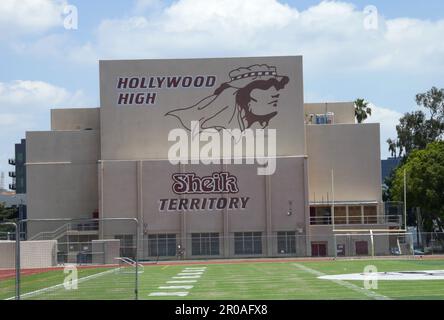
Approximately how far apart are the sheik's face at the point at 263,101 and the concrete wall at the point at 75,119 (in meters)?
17.8

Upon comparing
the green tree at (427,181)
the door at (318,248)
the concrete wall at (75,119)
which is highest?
the concrete wall at (75,119)

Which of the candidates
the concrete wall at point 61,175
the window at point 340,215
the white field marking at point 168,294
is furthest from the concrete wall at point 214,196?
the white field marking at point 168,294

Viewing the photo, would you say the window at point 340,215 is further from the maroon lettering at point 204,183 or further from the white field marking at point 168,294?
the white field marking at point 168,294

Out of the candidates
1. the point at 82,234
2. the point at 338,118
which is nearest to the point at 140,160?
the point at 82,234

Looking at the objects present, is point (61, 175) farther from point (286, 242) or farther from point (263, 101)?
point (286, 242)

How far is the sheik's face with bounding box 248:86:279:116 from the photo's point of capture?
77375 millimetres

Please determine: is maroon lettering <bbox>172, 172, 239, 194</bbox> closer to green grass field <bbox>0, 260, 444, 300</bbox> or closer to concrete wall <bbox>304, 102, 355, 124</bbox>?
concrete wall <bbox>304, 102, 355, 124</bbox>

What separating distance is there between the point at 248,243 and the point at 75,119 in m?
24.4

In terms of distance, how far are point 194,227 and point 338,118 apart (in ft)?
69.9

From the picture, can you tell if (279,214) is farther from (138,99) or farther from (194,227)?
(138,99)

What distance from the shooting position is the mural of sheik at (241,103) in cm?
7719

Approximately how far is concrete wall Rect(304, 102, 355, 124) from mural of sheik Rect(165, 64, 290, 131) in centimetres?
753

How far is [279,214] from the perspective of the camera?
7456 centimetres

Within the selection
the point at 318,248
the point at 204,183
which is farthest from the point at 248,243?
the point at 204,183
